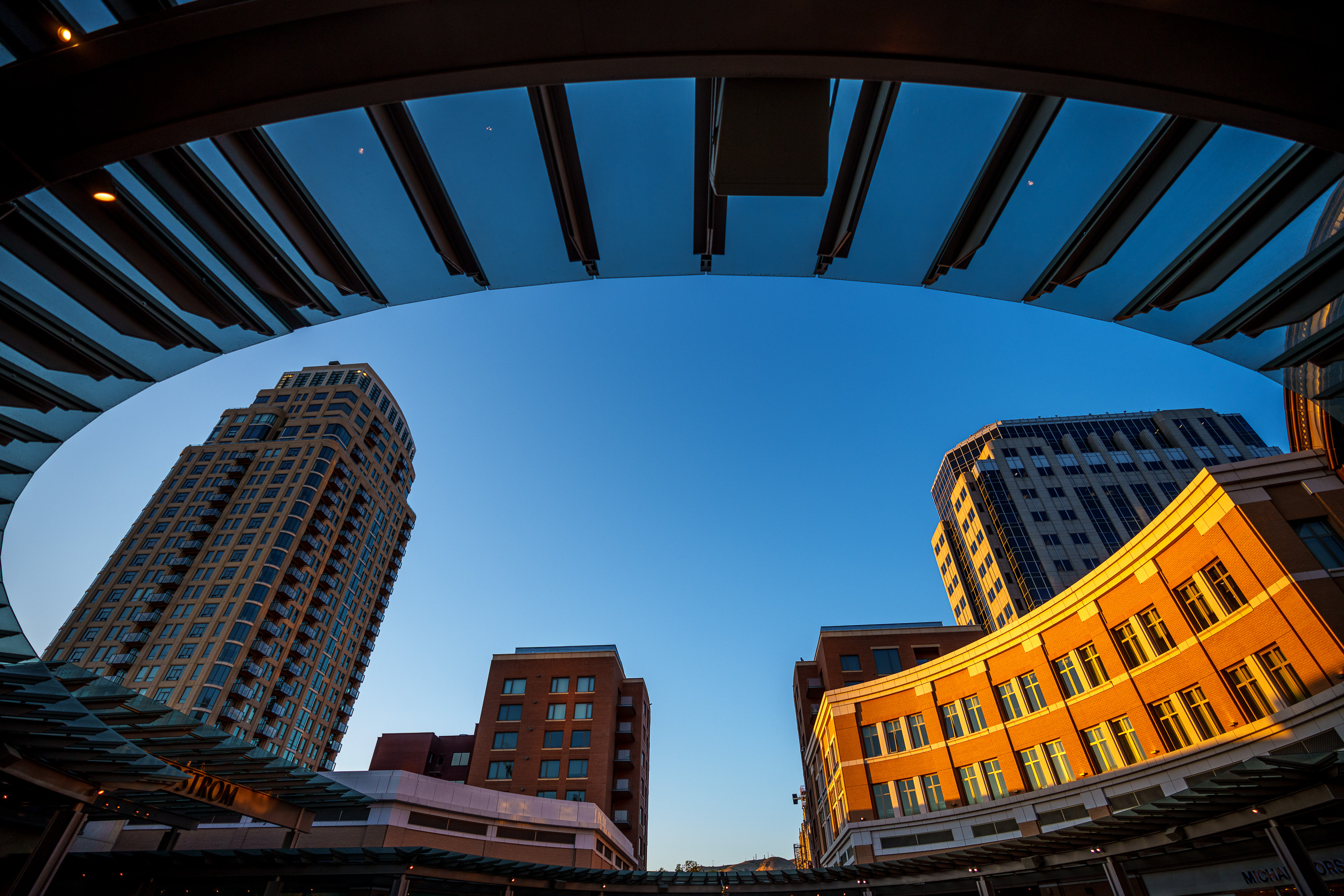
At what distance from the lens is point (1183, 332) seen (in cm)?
431

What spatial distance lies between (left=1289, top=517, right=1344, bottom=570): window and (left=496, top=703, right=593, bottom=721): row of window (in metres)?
48.6

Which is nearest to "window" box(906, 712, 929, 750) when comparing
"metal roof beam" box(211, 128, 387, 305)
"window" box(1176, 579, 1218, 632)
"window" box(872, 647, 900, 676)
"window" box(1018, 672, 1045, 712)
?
"window" box(1018, 672, 1045, 712)

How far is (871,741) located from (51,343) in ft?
142

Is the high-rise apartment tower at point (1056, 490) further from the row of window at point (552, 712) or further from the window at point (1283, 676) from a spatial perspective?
the window at point (1283, 676)

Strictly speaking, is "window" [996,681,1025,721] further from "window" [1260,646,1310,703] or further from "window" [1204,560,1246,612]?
"window" [1260,646,1310,703]

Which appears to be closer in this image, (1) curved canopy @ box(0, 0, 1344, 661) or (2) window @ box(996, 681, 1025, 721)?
(1) curved canopy @ box(0, 0, 1344, 661)

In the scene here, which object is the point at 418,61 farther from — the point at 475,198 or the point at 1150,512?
the point at 1150,512

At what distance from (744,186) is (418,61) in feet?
5.46

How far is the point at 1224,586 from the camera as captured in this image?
23.5 metres

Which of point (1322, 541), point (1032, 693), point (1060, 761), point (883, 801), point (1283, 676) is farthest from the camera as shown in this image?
point (883, 801)

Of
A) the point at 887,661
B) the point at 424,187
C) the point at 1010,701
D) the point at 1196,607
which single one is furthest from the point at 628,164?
the point at 887,661

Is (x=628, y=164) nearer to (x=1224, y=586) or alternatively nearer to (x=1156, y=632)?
(x=1224, y=586)

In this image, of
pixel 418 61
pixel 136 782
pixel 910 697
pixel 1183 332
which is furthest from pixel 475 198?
pixel 910 697

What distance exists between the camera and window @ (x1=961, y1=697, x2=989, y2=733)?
3481cm
